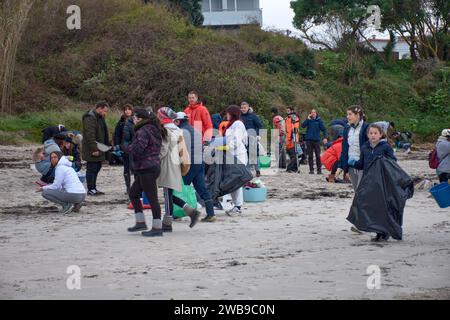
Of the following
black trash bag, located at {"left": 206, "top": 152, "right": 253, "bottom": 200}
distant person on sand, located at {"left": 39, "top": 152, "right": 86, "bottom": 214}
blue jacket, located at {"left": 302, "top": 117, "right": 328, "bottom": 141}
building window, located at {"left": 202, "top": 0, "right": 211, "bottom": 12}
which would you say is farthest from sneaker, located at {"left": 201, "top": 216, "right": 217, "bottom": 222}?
building window, located at {"left": 202, "top": 0, "right": 211, "bottom": 12}

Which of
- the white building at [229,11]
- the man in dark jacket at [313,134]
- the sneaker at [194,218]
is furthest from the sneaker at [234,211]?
the white building at [229,11]

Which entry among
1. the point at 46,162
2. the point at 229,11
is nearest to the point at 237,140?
the point at 46,162

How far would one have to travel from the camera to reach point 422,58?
5222 cm

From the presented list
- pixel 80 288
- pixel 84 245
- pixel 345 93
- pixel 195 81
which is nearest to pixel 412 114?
pixel 345 93

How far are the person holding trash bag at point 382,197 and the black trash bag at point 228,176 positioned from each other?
2779 mm

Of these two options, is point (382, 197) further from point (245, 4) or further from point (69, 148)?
point (245, 4)

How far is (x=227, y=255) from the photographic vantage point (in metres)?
10.8

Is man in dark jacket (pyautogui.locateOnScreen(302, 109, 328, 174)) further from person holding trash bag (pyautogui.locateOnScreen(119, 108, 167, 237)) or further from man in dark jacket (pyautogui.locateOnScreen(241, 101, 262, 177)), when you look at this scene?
person holding trash bag (pyautogui.locateOnScreen(119, 108, 167, 237))

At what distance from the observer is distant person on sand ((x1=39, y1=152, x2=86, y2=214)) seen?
1480 centimetres

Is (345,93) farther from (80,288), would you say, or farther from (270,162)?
(80,288)

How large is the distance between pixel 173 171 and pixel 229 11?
58.3 metres

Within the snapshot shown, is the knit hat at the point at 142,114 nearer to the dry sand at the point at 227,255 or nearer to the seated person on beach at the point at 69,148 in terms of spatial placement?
→ the dry sand at the point at 227,255

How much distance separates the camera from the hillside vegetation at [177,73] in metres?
38.0

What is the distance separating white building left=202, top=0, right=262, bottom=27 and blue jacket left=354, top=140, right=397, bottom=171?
56084 mm
